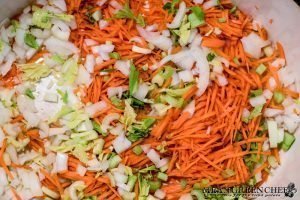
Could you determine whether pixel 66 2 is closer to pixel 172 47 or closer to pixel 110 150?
pixel 172 47

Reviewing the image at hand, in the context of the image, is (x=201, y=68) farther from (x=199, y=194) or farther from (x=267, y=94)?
(x=199, y=194)

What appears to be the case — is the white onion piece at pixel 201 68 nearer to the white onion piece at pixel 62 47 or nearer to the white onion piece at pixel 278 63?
the white onion piece at pixel 278 63

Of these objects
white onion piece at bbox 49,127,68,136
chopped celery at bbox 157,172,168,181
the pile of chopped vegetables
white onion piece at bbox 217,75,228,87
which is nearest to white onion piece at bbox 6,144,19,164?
the pile of chopped vegetables

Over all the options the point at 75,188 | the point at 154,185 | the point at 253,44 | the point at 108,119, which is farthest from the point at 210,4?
the point at 75,188

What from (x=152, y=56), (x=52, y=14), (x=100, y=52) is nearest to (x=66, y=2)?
(x=52, y=14)

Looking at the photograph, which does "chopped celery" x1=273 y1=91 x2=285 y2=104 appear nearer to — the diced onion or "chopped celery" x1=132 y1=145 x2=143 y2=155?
the diced onion

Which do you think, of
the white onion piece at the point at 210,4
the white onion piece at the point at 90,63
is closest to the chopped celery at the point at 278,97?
the white onion piece at the point at 210,4
